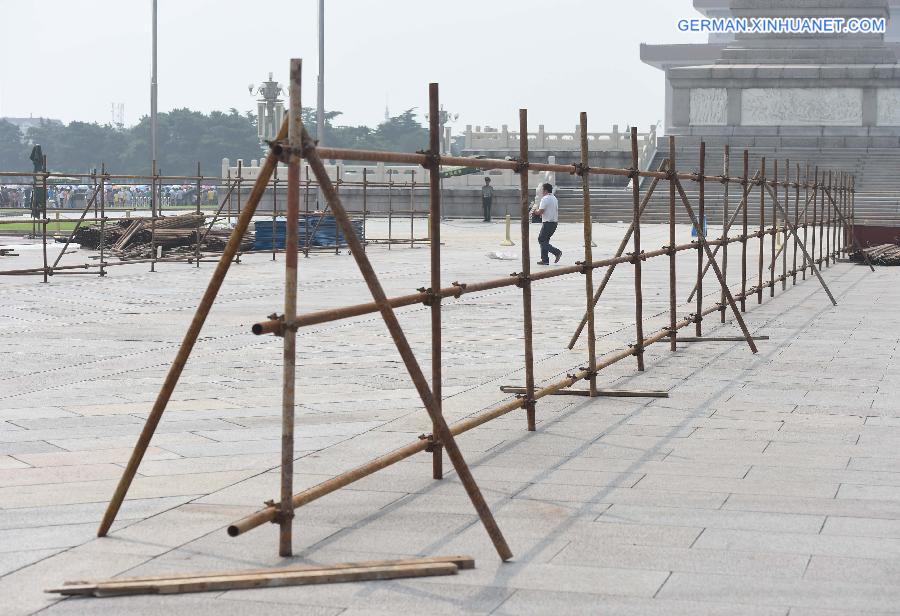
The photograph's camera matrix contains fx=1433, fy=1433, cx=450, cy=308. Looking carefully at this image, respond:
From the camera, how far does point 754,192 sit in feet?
153

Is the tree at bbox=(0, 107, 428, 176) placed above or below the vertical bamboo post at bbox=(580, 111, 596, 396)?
above

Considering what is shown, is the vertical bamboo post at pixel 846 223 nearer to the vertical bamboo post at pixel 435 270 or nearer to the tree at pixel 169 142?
the vertical bamboo post at pixel 435 270

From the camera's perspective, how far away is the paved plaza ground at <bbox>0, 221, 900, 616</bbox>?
5.10 m

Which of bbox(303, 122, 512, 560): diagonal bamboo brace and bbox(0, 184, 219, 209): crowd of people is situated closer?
bbox(303, 122, 512, 560): diagonal bamboo brace

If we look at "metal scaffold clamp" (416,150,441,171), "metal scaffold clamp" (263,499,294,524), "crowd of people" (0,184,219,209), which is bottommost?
"metal scaffold clamp" (263,499,294,524)

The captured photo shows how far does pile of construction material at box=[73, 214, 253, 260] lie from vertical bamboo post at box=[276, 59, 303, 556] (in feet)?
73.9

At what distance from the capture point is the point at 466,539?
5.78m

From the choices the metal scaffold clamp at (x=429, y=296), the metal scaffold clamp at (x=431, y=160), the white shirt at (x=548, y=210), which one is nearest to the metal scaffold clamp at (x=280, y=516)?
the metal scaffold clamp at (x=429, y=296)

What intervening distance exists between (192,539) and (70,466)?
170cm

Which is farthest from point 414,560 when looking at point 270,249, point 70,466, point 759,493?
point 270,249

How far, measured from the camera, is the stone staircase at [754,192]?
1801 inches

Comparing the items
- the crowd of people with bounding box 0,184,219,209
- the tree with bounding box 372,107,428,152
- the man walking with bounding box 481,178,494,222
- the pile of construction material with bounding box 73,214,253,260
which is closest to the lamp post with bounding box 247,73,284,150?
the crowd of people with bounding box 0,184,219,209

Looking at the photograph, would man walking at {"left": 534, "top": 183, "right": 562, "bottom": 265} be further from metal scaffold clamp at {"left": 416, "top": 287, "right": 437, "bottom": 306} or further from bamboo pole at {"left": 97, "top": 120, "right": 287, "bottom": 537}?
bamboo pole at {"left": 97, "top": 120, "right": 287, "bottom": 537}

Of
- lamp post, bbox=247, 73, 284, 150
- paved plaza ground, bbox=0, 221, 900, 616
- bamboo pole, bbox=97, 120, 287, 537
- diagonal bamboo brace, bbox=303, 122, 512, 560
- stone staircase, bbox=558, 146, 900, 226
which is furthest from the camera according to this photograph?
lamp post, bbox=247, 73, 284, 150
